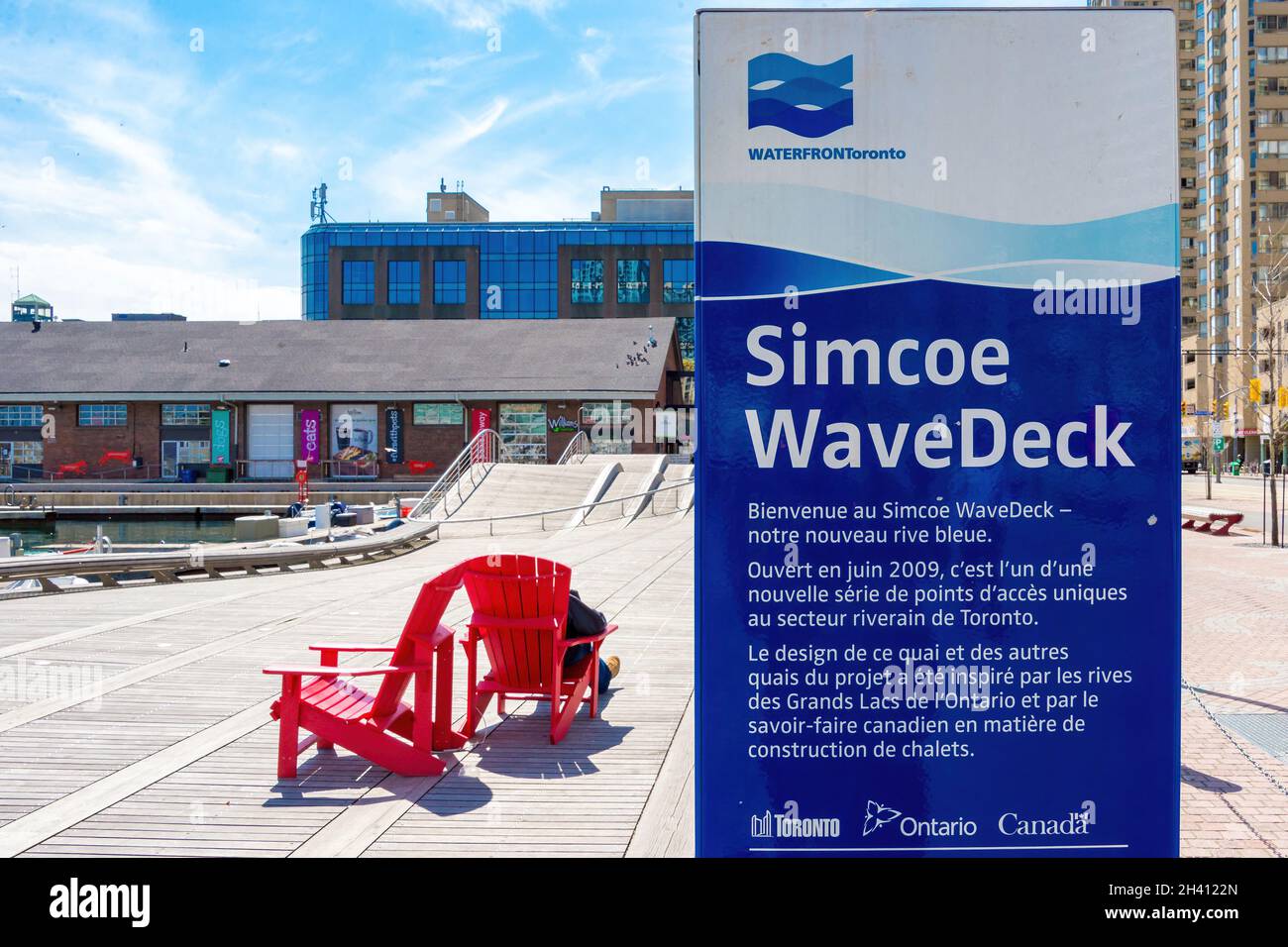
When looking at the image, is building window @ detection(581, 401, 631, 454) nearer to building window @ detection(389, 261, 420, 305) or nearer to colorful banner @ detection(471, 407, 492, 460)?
colorful banner @ detection(471, 407, 492, 460)

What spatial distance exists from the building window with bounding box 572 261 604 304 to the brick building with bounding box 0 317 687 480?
4041cm

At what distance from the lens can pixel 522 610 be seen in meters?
6.28

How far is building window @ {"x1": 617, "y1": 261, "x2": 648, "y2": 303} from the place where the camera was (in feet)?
280

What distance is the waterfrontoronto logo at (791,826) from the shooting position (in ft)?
7.58

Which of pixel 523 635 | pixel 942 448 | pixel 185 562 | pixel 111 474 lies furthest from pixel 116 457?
pixel 942 448

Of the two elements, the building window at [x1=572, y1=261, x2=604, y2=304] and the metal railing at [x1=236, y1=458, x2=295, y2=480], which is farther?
the building window at [x1=572, y1=261, x2=604, y2=304]

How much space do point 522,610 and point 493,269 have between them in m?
87.0

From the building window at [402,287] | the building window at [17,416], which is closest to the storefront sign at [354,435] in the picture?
the building window at [17,416]

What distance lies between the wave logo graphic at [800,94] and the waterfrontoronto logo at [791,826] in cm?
166

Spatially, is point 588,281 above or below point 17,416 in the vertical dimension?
above

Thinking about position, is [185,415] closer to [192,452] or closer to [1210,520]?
[192,452]

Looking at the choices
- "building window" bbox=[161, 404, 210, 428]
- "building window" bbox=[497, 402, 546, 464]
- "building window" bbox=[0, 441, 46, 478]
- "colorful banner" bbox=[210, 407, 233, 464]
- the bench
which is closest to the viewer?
the bench

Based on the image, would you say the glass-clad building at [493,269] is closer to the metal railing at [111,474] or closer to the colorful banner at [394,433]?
the colorful banner at [394,433]

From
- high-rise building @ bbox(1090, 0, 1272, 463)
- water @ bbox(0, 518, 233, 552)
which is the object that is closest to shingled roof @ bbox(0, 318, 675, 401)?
water @ bbox(0, 518, 233, 552)
